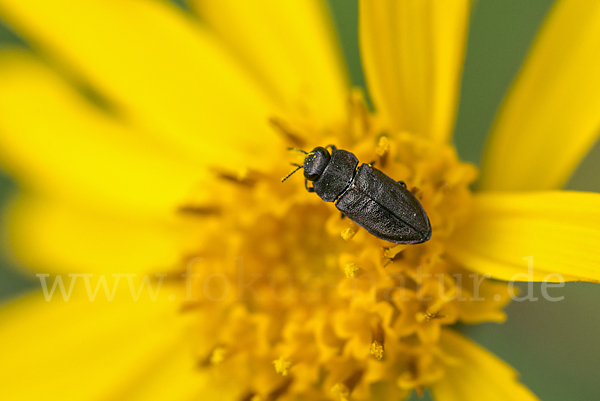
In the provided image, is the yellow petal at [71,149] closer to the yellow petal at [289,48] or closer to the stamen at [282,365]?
the yellow petal at [289,48]

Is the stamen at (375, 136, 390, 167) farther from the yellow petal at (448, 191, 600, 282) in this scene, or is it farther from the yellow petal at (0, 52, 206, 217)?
the yellow petal at (0, 52, 206, 217)

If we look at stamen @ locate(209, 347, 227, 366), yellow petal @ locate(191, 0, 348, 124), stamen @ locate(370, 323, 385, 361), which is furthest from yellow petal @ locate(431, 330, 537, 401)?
yellow petal @ locate(191, 0, 348, 124)

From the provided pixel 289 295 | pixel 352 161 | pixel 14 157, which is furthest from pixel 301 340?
pixel 14 157

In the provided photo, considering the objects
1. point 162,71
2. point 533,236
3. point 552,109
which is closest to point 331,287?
point 533,236

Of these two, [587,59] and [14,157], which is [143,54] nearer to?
[14,157]

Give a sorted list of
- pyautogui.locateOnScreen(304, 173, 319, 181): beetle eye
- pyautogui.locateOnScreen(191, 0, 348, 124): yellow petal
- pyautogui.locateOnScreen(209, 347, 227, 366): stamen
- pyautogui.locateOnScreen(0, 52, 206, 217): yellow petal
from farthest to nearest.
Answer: pyautogui.locateOnScreen(0, 52, 206, 217): yellow petal → pyautogui.locateOnScreen(191, 0, 348, 124): yellow petal → pyautogui.locateOnScreen(209, 347, 227, 366): stamen → pyautogui.locateOnScreen(304, 173, 319, 181): beetle eye

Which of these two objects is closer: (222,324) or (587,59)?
(587,59)
